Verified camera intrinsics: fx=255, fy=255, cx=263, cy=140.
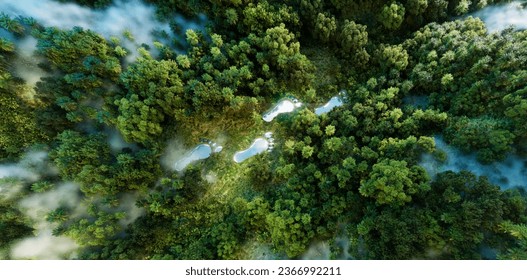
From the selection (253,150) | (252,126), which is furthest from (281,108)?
(253,150)

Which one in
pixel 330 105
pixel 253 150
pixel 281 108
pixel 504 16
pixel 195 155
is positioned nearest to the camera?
pixel 504 16

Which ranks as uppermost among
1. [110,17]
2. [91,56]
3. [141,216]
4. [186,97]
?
[110,17]

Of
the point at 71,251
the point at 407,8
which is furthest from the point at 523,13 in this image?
the point at 71,251

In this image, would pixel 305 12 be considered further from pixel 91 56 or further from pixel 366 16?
pixel 91 56

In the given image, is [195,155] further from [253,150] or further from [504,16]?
[504,16]

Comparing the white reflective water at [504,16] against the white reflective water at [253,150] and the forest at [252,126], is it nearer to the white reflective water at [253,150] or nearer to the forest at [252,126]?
the forest at [252,126]

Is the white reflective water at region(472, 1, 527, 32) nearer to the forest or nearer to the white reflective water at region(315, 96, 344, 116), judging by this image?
the forest
